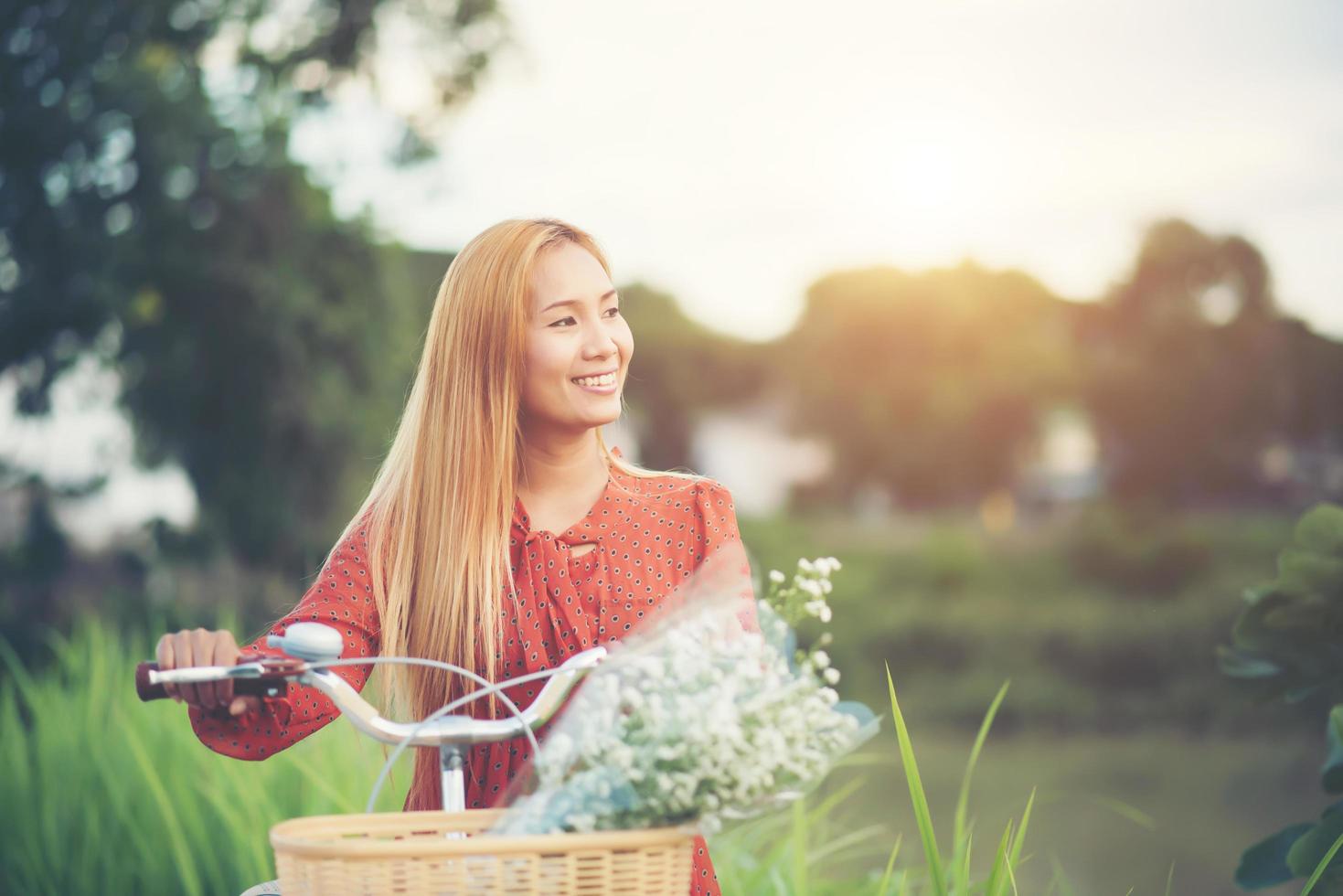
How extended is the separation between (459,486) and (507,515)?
0.30 feet

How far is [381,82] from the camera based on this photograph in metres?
10.6

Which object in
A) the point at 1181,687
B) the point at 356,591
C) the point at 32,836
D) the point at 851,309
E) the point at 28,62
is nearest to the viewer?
the point at 356,591

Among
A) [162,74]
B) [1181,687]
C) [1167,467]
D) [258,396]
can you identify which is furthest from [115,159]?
[1167,467]

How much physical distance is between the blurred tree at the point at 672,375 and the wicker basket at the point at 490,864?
64.0 feet

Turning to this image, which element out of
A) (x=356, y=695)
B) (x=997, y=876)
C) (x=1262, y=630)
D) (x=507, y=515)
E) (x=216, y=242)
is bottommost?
(x=997, y=876)

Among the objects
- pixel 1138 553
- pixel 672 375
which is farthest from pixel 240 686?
pixel 672 375

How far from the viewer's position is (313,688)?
76.5 inches

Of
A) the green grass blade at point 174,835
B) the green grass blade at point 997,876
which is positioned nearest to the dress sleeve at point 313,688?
the green grass blade at point 997,876

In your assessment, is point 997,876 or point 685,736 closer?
point 685,736

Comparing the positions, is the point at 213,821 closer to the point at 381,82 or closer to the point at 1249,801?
the point at 381,82

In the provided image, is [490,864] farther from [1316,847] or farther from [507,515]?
[1316,847]

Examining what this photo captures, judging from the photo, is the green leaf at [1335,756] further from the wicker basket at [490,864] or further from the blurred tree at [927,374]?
the blurred tree at [927,374]

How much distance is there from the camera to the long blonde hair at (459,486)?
210 cm

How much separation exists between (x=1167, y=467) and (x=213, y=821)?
1758 cm
